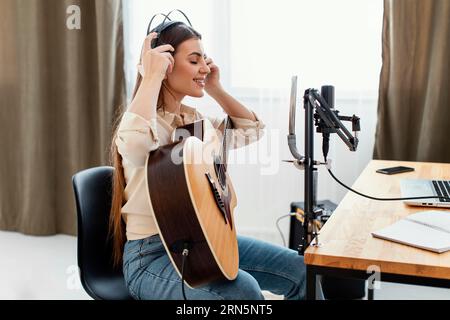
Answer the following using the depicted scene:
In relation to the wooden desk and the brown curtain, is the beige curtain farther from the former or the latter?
the wooden desk

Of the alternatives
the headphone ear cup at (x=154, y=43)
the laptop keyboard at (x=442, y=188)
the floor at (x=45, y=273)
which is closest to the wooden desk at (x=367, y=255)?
the laptop keyboard at (x=442, y=188)

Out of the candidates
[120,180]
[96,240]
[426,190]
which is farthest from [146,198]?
[426,190]

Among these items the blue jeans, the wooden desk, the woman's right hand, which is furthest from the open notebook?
the woman's right hand

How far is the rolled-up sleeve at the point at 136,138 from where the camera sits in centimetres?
121

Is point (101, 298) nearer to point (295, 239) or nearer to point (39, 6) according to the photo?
point (295, 239)

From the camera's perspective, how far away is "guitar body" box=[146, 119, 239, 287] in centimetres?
109

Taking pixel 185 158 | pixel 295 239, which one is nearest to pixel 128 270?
pixel 185 158

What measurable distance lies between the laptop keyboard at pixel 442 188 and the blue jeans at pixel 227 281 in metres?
0.44

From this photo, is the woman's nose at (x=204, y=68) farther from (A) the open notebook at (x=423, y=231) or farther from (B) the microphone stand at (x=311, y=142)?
(A) the open notebook at (x=423, y=231)

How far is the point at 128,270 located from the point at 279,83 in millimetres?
1601

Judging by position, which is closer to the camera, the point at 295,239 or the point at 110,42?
the point at 295,239

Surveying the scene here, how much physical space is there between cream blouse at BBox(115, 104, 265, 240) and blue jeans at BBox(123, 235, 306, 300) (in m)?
0.05

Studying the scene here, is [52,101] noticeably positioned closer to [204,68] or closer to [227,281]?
[204,68]
